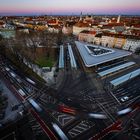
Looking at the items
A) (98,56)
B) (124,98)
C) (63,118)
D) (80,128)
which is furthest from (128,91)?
(63,118)

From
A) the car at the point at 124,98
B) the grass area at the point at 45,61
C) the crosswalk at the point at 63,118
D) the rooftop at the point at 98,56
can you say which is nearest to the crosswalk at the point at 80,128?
the crosswalk at the point at 63,118

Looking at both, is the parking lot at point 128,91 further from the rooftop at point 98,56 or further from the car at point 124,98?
the rooftop at point 98,56

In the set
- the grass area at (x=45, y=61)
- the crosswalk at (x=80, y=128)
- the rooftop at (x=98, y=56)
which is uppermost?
the rooftop at (x=98, y=56)

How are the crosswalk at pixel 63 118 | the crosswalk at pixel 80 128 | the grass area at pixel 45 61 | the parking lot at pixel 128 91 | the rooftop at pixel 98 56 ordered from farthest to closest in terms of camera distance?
1. the grass area at pixel 45 61
2. the rooftop at pixel 98 56
3. the parking lot at pixel 128 91
4. the crosswalk at pixel 63 118
5. the crosswalk at pixel 80 128

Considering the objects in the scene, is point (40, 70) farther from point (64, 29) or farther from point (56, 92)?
point (64, 29)

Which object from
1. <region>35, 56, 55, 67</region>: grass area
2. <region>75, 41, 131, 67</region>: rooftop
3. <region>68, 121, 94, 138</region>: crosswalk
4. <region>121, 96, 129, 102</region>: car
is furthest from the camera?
<region>35, 56, 55, 67</region>: grass area

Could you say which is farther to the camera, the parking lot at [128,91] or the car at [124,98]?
the parking lot at [128,91]

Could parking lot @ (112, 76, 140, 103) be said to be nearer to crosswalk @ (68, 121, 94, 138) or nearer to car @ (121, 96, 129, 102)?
car @ (121, 96, 129, 102)

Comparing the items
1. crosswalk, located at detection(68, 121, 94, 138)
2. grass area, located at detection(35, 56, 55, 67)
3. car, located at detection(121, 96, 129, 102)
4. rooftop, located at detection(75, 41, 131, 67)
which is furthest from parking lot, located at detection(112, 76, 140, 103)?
grass area, located at detection(35, 56, 55, 67)

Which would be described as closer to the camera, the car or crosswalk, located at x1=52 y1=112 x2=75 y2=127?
crosswalk, located at x1=52 y1=112 x2=75 y2=127
